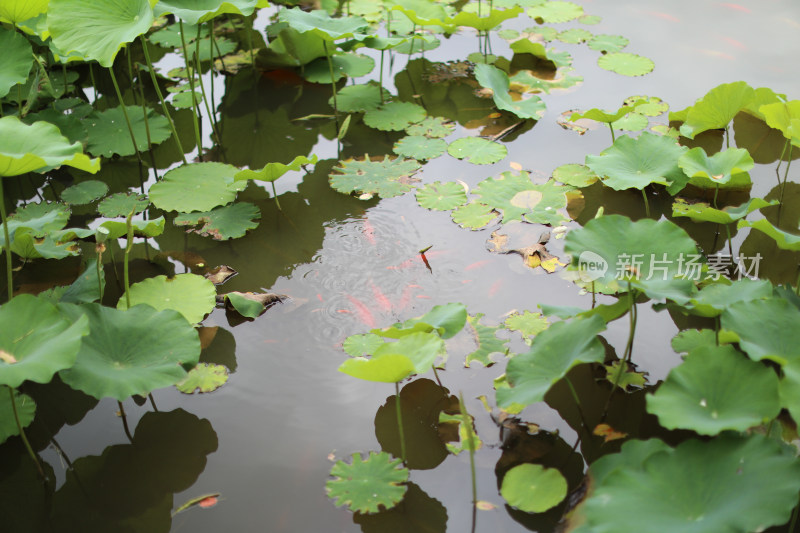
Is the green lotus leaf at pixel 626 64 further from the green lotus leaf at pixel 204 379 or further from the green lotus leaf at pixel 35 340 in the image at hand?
the green lotus leaf at pixel 35 340

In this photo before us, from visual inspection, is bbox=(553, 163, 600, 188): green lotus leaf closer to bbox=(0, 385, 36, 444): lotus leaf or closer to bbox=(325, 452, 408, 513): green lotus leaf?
bbox=(325, 452, 408, 513): green lotus leaf

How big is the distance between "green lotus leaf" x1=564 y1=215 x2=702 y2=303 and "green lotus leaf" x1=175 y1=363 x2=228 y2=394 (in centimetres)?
107

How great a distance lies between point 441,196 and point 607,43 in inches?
63.4

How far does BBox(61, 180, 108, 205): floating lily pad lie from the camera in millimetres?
2791

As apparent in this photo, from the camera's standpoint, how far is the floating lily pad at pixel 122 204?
2705 mm

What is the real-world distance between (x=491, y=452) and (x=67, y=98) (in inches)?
109

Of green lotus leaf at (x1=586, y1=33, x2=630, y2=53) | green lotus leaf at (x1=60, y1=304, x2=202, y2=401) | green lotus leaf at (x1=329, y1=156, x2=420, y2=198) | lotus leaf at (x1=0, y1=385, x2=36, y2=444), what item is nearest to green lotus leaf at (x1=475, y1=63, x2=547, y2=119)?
green lotus leaf at (x1=329, y1=156, x2=420, y2=198)

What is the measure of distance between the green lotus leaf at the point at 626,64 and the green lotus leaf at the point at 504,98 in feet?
1.79

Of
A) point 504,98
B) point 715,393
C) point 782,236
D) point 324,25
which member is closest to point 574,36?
point 504,98

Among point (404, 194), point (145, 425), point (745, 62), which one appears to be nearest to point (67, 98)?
point (404, 194)

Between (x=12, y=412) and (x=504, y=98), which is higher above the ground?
(x=504, y=98)

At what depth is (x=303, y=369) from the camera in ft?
6.70

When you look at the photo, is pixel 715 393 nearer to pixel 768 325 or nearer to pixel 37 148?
pixel 768 325

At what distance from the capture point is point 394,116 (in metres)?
3.15
